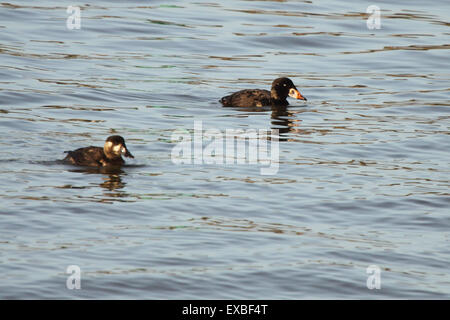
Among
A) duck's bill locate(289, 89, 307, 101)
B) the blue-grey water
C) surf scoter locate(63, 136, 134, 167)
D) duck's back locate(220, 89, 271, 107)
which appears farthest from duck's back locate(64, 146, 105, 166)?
duck's bill locate(289, 89, 307, 101)

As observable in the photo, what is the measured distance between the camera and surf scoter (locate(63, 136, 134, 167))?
13812mm

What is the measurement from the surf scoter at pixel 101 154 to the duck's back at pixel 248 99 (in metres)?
5.06

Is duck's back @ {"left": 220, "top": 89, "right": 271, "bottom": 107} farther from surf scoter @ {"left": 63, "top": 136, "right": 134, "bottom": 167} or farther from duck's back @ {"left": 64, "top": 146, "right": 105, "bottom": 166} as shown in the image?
duck's back @ {"left": 64, "top": 146, "right": 105, "bottom": 166}

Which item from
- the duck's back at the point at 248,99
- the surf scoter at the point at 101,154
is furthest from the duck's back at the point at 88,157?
the duck's back at the point at 248,99

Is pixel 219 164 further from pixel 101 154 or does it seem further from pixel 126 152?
pixel 101 154

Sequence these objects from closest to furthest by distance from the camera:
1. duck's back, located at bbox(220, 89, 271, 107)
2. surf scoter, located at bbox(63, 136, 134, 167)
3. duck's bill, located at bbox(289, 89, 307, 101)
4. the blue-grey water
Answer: the blue-grey water < surf scoter, located at bbox(63, 136, 134, 167) < duck's back, located at bbox(220, 89, 271, 107) < duck's bill, located at bbox(289, 89, 307, 101)

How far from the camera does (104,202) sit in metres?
12.2

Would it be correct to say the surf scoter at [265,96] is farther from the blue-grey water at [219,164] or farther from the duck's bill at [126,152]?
the duck's bill at [126,152]

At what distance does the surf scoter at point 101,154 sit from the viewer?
13.8m

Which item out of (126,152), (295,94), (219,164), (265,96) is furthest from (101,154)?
(295,94)

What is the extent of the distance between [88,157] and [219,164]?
1.93 meters
